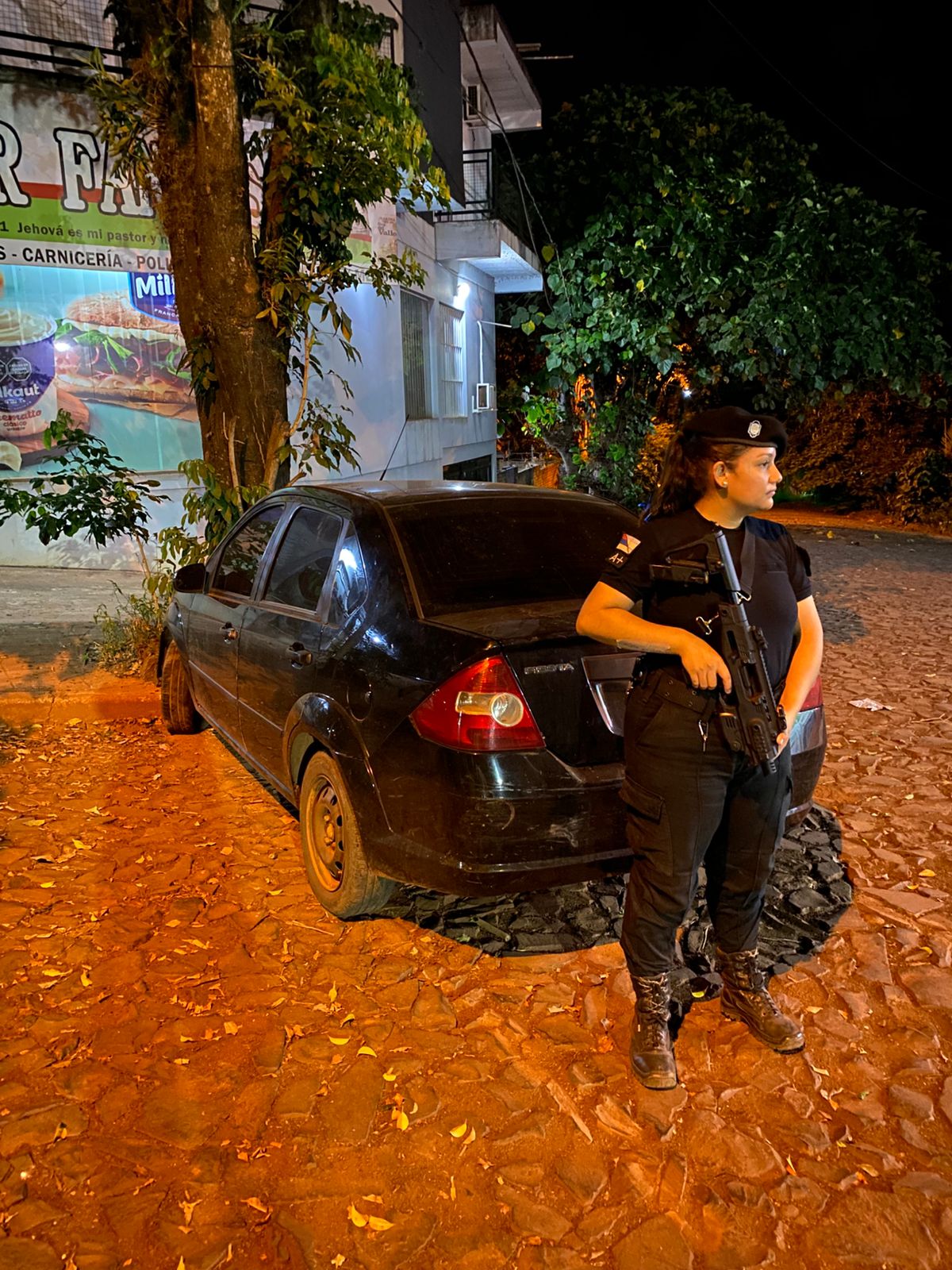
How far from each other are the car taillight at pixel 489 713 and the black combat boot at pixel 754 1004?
0.90 metres

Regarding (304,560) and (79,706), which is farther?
(79,706)

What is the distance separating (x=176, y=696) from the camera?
5766 mm

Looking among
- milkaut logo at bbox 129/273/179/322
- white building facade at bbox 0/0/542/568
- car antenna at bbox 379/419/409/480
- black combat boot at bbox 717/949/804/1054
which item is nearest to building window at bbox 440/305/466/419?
white building facade at bbox 0/0/542/568

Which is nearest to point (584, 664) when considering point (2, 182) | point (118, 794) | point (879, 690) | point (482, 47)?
point (118, 794)

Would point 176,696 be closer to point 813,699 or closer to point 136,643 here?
point 136,643

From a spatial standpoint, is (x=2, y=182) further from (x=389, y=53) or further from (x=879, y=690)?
(x=879, y=690)

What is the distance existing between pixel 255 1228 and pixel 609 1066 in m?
1.09

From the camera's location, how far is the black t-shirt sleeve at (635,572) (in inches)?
103

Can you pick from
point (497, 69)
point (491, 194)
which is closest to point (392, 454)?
point (491, 194)

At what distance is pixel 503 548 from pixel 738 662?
1.44 meters

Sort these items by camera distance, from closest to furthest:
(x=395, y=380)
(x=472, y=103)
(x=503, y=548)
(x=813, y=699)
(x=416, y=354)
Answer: (x=813, y=699), (x=503, y=548), (x=395, y=380), (x=416, y=354), (x=472, y=103)

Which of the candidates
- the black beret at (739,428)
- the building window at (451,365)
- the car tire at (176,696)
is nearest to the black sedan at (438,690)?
the black beret at (739,428)

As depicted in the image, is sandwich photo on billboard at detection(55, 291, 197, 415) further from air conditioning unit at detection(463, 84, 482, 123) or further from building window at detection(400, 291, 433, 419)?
air conditioning unit at detection(463, 84, 482, 123)

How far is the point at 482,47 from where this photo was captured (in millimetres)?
16531
